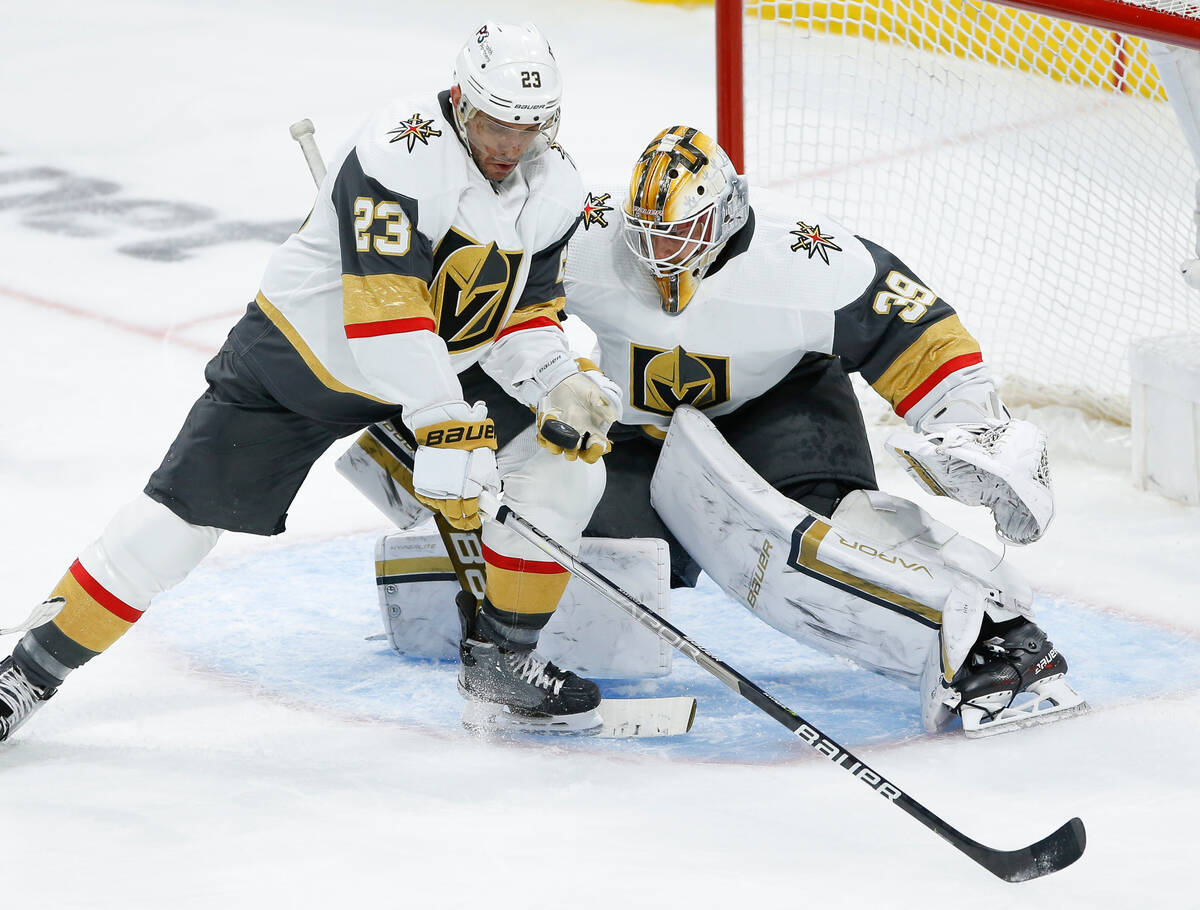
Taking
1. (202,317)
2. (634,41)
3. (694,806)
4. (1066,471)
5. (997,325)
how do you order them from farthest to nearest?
1. (634,41)
2. (202,317)
3. (997,325)
4. (1066,471)
5. (694,806)

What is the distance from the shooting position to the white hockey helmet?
2436mm

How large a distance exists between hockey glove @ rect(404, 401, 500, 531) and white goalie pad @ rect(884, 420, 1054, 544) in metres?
0.71

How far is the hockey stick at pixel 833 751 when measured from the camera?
2.23 m

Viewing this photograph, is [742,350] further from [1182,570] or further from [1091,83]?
[1091,83]

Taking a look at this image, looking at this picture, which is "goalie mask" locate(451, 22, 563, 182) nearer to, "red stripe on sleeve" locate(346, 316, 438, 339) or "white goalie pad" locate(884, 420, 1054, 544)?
"red stripe on sleeve" locate(346, 316, 438, 339)

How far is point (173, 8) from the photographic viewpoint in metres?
8.85

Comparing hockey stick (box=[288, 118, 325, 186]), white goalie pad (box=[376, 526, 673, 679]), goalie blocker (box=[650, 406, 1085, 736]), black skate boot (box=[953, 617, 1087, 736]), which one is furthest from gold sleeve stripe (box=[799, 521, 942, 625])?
hockey stick (box=[288, 118, 325, 186])

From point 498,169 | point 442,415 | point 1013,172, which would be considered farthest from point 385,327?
point 1013,172

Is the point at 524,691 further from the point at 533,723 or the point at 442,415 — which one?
the point at 442,415

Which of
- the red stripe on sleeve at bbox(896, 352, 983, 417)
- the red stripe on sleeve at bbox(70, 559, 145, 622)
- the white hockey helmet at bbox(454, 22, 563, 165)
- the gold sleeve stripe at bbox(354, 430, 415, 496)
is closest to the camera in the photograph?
the white hockey helmet at bbox(454, 22, 563, 165)

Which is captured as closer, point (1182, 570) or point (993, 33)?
point (1182, 570)

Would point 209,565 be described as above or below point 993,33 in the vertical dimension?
below

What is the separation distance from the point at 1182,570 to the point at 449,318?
1755 millimetres

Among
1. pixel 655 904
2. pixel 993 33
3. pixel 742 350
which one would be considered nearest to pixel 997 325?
pixel 993 33
